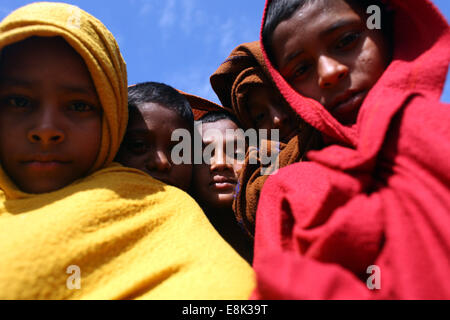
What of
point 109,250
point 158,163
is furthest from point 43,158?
point 158,163

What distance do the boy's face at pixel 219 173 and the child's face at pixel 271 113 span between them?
0.72ft

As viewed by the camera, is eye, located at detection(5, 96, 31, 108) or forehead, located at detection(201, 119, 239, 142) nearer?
eye, located at detection(5, 96, 31, 108)

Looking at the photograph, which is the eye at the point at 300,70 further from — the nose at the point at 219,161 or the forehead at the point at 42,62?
the forehead at the point at 42,62

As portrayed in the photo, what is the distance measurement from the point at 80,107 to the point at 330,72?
34.8 inches

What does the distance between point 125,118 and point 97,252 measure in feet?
1.96

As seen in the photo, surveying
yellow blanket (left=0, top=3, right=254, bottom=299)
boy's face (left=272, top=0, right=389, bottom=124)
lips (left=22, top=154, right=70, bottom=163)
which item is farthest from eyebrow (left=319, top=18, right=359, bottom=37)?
lips (left=22, top=154, right=70, bottom=163)

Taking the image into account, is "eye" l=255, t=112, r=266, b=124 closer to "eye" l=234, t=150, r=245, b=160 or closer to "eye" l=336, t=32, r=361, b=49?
"eye" l=234, t=150, r=245, b=160

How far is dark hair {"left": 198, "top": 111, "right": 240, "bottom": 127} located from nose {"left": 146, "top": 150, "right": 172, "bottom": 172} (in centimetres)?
55

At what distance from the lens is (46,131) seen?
993mm

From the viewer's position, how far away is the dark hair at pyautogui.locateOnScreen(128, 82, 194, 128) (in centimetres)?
158

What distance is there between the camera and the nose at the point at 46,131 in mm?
994

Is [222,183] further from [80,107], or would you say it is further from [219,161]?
[80,107]
